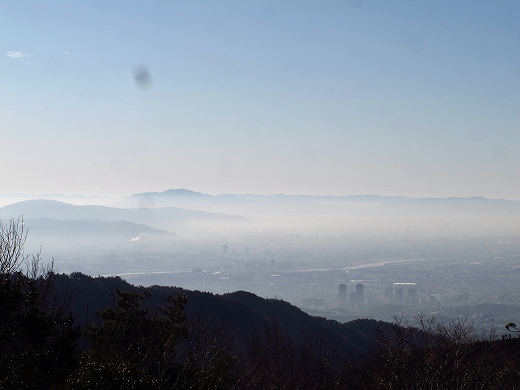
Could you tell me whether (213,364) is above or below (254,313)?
above

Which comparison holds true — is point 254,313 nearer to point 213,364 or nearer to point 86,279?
point 86,279

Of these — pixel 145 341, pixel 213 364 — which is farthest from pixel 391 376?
pixel 145 341

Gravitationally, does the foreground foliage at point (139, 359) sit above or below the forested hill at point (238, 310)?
above

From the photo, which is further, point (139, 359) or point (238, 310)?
point (238, 310)

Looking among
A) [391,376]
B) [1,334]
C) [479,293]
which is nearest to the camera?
[1,334]

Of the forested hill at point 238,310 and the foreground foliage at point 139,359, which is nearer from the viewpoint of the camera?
the foreground foliage at point 139,359

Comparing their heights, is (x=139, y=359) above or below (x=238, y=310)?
above

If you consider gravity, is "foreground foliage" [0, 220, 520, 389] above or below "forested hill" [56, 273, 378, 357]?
above

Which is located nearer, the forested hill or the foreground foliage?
the foreground foliage
